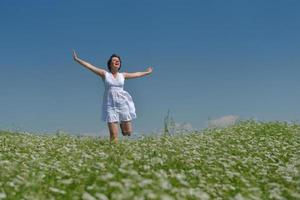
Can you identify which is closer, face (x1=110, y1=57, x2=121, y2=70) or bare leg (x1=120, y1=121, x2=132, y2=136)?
face (x1=110, y1=57, x2=121, y2=70)

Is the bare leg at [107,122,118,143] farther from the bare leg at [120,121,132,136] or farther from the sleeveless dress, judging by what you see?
the bare leg at [120,121,132,136]

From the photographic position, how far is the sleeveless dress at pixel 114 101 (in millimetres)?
14148

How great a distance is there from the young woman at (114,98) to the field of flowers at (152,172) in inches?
24.8

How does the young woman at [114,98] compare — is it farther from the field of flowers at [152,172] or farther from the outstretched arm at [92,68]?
the field of flowers at [152,172]

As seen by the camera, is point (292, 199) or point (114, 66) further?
point (114, 66)

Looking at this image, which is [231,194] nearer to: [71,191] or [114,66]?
[71,191]

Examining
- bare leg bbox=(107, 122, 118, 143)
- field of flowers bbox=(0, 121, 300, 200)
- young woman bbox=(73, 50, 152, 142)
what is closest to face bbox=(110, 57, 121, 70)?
young woman bbox=(73, 50, 152, 142)

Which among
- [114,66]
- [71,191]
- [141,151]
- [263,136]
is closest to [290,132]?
[263,136]

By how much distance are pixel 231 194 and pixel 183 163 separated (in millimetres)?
2532

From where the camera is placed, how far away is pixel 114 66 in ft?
46.6

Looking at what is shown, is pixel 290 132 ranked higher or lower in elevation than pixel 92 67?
lower

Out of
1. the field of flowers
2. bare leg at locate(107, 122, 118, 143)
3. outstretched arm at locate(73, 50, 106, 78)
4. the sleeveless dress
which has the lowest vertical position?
the field of flowers

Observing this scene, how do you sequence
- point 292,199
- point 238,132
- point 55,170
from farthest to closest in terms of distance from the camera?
point 238,132, point 55,170, point 292,199

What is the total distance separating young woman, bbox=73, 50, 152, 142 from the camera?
46.3ft
